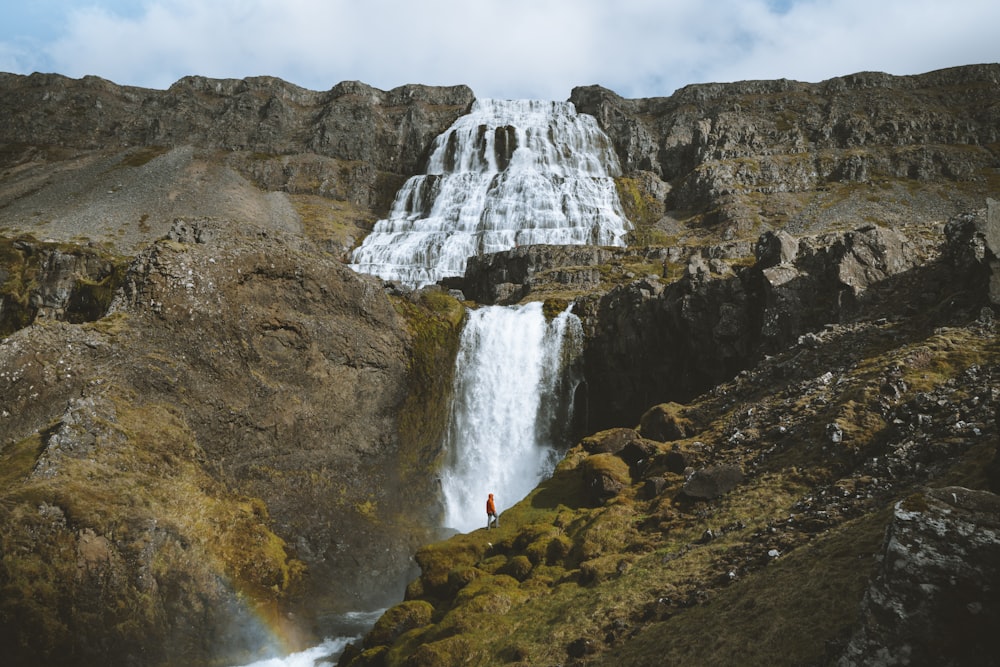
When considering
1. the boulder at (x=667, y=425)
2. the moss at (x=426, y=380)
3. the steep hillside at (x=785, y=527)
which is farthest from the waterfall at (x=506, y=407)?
the boulder at (x=667, y=425)

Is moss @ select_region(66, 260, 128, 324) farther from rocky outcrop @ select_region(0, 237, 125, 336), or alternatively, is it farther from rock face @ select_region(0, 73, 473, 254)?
rock face @ select_region(0, 73, 473, 254)

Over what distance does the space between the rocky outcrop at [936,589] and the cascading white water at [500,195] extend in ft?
236

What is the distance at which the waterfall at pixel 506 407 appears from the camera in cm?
3988

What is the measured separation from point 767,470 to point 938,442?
184 inches

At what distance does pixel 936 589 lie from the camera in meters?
7.75

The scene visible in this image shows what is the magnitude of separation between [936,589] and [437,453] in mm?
33452

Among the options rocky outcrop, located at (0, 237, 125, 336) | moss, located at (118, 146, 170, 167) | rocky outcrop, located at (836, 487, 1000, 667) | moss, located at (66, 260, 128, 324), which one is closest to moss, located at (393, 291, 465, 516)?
moss, located at (66, 260, 128, 324)

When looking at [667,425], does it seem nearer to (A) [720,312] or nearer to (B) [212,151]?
(A) [720,312]

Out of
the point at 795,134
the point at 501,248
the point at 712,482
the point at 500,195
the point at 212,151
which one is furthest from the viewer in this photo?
the point at 212,151

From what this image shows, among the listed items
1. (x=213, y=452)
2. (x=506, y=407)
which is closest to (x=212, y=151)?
(x=506, y=407)

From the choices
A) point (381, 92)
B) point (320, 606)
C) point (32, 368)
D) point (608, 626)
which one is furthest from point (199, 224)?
point (381, 92)

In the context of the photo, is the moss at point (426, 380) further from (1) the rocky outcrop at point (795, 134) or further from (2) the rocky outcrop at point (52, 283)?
(1) the rocky outcrop at point (795, 134)

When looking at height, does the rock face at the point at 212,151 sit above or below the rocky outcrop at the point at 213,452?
above

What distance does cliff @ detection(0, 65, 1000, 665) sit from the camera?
500 inches
